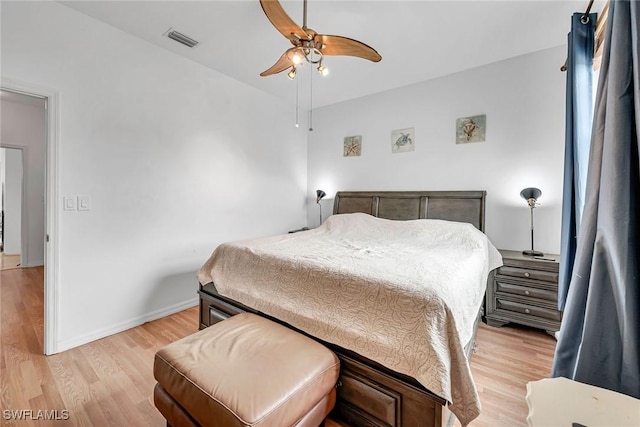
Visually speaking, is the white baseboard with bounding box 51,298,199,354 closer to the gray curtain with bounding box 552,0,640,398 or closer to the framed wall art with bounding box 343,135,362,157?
the framed wall art with bounding box 343,135,362,157

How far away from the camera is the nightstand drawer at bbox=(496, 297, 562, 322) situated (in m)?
2.38

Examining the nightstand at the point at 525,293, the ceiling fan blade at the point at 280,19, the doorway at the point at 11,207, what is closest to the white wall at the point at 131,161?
the ceiling fan blade at the point at 280,19

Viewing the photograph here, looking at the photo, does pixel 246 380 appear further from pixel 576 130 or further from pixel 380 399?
pixel 576 130

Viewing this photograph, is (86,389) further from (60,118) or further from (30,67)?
(30,67)

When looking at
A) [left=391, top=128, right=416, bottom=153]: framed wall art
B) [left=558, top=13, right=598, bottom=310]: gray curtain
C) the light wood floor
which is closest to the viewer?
the light wood floor

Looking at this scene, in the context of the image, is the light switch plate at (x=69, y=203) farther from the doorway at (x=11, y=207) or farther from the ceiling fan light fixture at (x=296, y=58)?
the doorway at (x=11, y=207)

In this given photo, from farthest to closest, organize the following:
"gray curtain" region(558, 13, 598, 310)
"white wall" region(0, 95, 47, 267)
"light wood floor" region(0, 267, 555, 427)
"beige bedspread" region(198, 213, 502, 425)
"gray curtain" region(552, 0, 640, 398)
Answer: "white wall" region(0, 95, 47, 267)
"gray curtain" region(558, 13, 598, 310)
"light wood floor" region(0, 267, 555, 427)
"beige bedspread" region(198, 213, 502, 425)
"gray curtain" region(552, 0, 640, 398)

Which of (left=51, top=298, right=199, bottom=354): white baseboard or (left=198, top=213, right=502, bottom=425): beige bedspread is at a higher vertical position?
(left=198, top=213, right=502, bottom=425): beige bedspread

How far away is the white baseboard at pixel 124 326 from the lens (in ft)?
7.26

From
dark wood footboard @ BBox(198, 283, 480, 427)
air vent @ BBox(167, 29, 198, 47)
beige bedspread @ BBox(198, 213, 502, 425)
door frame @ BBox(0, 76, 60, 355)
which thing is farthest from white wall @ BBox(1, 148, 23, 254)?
dark wood footboard @ BBox(198, 283, 480, 427)

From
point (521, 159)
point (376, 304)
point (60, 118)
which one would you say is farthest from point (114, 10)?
point (521, 159)

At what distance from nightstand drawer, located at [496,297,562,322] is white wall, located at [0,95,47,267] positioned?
6.53m

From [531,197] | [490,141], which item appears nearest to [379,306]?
[531,197]

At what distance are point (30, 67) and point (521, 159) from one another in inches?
180
